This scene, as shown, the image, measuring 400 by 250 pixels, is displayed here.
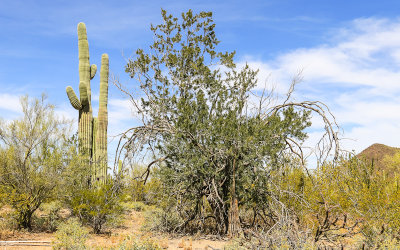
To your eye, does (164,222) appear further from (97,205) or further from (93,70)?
(93,70)

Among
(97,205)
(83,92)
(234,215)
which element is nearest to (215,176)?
(234,215)

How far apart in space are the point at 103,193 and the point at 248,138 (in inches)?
285

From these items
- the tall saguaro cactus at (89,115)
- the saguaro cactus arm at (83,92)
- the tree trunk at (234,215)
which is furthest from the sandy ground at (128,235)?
the saguaro cactus arm at (83,92)

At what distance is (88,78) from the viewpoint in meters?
20.2

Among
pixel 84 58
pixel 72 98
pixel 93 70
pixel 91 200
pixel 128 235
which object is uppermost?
pixel 84 58

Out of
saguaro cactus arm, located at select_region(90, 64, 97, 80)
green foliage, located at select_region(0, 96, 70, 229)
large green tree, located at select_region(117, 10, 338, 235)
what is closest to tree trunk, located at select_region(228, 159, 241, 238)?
large green tree, located at select_region(117, 10, 338, 235)

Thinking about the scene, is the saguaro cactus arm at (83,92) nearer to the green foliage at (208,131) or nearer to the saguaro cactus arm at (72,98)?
the saguaro cactus arm at (72,98)

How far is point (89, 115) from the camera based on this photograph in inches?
778

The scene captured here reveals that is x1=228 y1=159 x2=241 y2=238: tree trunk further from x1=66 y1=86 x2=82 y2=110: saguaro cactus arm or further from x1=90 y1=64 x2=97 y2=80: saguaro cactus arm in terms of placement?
x1=90 y1=64 x2=97 y2=80: saguaro cactus arm

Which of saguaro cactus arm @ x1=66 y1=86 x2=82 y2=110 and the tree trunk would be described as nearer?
the tree trunk

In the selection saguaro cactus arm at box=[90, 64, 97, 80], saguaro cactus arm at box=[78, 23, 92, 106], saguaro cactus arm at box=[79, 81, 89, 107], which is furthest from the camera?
saguaro cactus arm at box=[90, 64, 97, 80]

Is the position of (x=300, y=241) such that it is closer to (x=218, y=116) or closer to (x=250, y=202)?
(x=250, y=202)

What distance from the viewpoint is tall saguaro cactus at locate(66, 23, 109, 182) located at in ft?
Result: 62.7

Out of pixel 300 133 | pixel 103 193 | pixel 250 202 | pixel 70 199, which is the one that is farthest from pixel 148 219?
pixel 300 133
